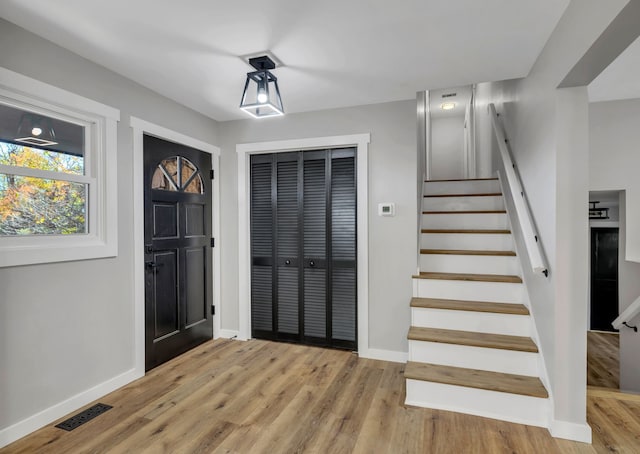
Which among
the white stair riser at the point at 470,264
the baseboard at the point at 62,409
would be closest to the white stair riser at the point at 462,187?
the white stair riser at the point at 470,264

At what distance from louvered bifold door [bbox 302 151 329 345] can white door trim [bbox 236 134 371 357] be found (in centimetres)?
22

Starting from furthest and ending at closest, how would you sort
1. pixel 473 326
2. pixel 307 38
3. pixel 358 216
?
pixel 358 216 → pixel 473 326 → pixel 307 38

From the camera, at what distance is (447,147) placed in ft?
20.7

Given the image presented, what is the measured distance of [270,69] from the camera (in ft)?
7.89

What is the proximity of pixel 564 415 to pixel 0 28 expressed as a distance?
3915mm

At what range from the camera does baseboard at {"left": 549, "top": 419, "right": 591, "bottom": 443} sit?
1929mm

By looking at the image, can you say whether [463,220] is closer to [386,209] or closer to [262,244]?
[386,209]

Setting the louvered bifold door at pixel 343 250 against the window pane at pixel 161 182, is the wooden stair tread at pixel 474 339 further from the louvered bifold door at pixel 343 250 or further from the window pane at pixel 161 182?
the window pane at pixel 161 182

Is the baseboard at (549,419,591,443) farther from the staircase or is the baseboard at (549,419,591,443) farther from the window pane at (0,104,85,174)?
the window pane at (0,104,85,174)

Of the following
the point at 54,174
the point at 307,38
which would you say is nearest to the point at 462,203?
the point at 307,38

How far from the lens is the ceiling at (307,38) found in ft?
5.84

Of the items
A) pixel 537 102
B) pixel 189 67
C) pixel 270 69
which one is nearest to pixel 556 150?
pixel 537 102

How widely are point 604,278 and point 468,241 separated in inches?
146

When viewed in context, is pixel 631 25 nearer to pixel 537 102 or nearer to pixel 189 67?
pixel 537 102
